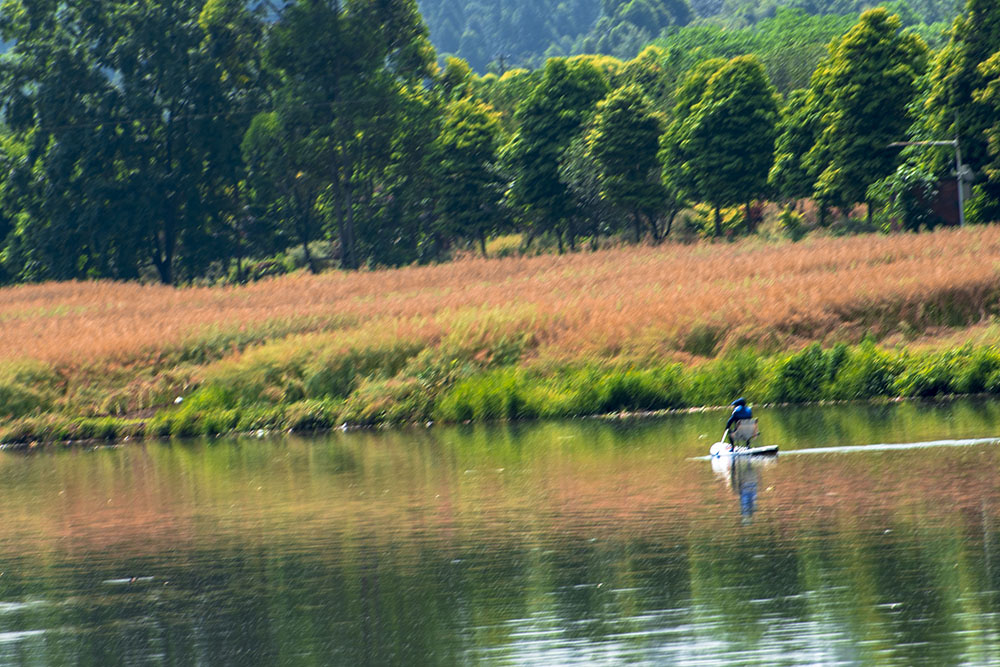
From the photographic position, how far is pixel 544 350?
37219mm

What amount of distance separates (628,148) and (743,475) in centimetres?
5605

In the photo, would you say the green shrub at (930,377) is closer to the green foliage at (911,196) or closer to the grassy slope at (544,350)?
the grassy slope at (544,350)

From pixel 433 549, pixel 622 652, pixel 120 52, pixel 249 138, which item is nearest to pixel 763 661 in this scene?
pixel 622 652

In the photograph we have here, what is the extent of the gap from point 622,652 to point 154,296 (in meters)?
48.9

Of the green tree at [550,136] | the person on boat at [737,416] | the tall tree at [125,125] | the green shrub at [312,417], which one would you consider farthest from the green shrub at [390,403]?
the tall tree at [125,125]

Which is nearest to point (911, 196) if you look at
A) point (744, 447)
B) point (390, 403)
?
point (390, 403)

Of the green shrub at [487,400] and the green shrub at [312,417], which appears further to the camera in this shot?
the green shrub at [312,417]

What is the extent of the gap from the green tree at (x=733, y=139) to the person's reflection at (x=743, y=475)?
165 feet

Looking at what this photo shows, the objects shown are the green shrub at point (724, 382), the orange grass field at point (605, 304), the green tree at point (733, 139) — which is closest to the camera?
the green shrub at point (724, 382)

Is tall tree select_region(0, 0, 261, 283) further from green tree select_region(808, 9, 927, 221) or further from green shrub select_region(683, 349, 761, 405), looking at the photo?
green shrub select_region(683, 349, 761, 405)

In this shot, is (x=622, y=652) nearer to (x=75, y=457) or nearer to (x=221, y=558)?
(x=221, y=558)

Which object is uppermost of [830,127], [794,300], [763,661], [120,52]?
[120,52]

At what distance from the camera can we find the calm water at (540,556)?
13367 millimetres

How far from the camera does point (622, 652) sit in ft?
41.8
